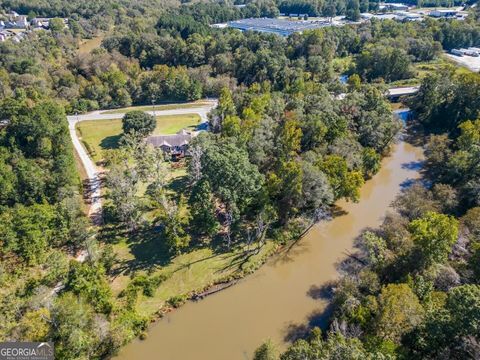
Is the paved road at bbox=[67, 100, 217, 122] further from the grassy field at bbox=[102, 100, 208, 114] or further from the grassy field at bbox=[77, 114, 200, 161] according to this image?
the grassy field at bbox=[77, 114, 200, 161]

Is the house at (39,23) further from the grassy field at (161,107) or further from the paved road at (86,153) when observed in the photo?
the paved road at (86,153)

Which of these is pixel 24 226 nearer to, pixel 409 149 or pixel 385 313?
pixel 385 313

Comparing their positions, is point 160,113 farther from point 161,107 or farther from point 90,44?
point 90,44

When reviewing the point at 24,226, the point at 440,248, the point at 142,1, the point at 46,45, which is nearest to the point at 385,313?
the point at 440,248

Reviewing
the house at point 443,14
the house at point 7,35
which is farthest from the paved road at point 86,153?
the house at point 443,14

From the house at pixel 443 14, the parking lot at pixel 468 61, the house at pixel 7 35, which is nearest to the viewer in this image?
the parking lot at pixel 468 61

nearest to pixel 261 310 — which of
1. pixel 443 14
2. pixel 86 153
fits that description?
pixel 86 153
